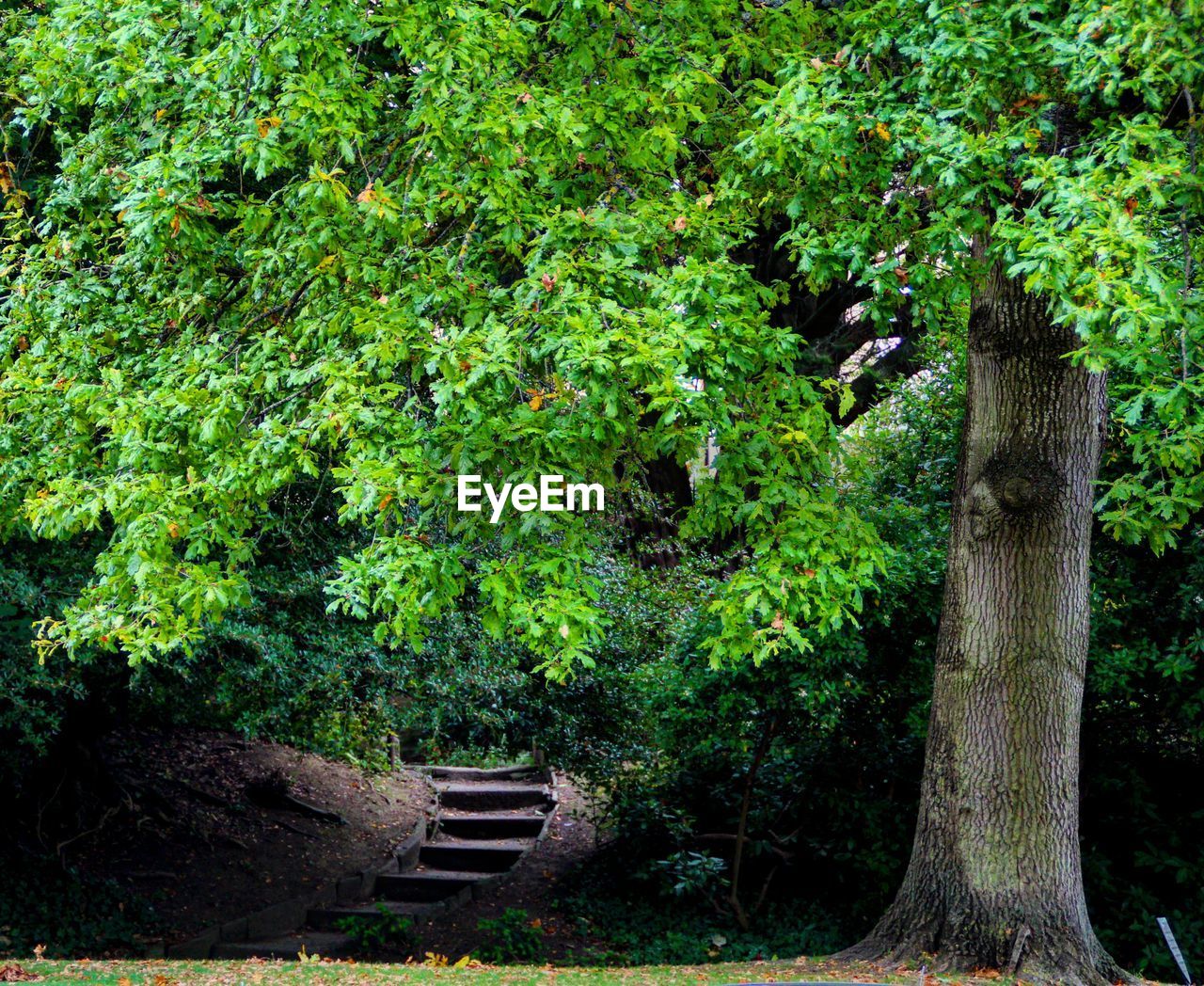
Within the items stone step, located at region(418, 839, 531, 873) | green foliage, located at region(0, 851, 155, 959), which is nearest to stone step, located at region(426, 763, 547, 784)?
stone step, located at region(418, 839, 531, 873)

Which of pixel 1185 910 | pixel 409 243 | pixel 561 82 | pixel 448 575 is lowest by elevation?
pixel 1185 910

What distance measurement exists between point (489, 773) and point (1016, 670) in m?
11.7

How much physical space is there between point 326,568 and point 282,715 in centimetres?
163

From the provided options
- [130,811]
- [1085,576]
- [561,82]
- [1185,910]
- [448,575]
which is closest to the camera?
[448,575]

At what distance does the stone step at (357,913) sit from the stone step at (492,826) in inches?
112

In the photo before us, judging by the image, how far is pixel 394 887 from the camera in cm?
1240

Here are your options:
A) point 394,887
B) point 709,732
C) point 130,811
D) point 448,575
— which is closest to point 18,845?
point 130,811

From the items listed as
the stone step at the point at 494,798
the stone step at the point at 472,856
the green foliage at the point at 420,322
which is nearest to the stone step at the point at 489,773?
the stone step at the point at 494,798

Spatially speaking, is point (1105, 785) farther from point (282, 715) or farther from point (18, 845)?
point (18, 845)

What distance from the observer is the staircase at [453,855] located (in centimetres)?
1055

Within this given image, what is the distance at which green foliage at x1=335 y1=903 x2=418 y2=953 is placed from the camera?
412 inches

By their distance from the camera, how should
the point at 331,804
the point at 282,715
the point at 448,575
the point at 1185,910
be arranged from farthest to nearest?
the point at 331,804 → the point at 282,715 → the point at 1185,910 → the point at 448,575

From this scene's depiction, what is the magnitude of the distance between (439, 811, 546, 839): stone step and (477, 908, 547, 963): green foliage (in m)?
3.84

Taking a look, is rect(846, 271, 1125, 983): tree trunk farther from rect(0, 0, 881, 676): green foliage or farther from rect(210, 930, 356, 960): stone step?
rect(210, 930, 356, 960): stone step
